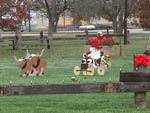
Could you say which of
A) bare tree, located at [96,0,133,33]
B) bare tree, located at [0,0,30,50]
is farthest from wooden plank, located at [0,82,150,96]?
bare tree, located at [96,0,133,33]

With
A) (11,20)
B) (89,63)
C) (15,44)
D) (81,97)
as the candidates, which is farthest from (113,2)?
(81,97)

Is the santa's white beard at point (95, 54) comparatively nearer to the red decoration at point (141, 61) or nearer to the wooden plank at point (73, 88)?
the red decoration at point (141, 61)

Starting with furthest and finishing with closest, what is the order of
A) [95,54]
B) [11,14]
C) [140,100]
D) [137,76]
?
[11,14] < [95,54] < [140,100] < [137,76]

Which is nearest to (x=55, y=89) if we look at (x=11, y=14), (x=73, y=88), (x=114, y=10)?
(x=73, y=88)

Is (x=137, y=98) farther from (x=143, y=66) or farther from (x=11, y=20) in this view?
(x=11, y=20)

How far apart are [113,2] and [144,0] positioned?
25.1 m

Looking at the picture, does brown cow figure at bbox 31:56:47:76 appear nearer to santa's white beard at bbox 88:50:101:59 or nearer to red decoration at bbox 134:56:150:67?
santa's white beard at bbox 88:50:101:59

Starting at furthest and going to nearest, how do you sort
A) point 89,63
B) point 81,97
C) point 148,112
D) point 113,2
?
point 113,2, point 89,63, point 81,97, point 148,112

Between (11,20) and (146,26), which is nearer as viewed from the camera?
(146,26)

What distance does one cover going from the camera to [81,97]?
1013cm

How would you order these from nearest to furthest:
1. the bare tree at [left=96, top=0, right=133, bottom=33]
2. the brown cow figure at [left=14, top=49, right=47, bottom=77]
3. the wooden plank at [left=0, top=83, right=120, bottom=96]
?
the wooden plank at [left=0, top=83, right=120, bottom=96] < the brown cow figure at [left=14, top=49, right=47, bottom=77] < the bare tree at [left=96, top=0, right=133, bottom=33]

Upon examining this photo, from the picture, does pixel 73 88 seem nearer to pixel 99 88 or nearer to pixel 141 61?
pixel 99 88

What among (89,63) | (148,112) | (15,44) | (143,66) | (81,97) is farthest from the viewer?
(15,44)

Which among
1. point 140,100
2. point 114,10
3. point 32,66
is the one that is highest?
point 114,10
